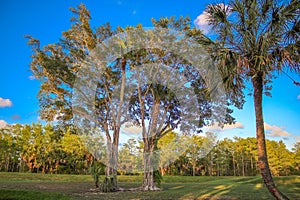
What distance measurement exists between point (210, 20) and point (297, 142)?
165 ft

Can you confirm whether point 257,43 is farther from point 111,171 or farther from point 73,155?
point 73,155

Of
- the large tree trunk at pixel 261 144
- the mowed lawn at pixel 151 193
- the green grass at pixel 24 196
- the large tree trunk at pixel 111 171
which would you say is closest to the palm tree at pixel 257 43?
the large tree trunk at pixel 261 144

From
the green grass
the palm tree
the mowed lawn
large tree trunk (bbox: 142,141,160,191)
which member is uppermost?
the palm tree

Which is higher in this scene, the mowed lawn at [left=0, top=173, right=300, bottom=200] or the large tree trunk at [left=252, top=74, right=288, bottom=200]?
the large tree trunk at [left=252, top=74, right=288, bottom=200]

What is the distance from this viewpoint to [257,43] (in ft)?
28.7

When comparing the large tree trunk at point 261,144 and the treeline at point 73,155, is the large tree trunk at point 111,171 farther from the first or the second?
the treeline at point 73,155

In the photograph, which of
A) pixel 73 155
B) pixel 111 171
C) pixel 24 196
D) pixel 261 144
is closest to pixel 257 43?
pixel 261 144

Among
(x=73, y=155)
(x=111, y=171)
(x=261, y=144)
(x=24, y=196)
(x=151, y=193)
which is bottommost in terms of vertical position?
(x=151, y=193)

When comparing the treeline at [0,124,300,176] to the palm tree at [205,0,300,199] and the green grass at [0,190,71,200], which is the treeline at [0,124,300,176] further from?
the palm tree at [205,0,300,199]

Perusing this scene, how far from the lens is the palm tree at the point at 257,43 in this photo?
27.8 ft

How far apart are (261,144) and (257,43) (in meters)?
3.39

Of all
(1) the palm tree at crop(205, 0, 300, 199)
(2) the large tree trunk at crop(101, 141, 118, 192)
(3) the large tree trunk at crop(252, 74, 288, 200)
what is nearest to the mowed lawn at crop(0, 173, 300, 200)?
(2) the large tree trunk at crop(101, 141, 118, 192)

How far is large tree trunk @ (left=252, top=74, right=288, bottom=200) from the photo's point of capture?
7.93 m

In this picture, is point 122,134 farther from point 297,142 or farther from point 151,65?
point 297,142
